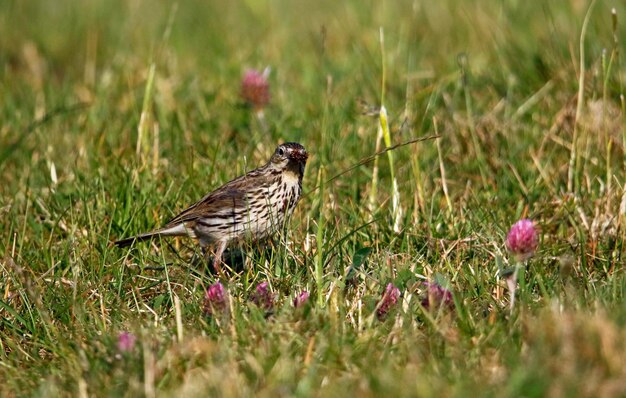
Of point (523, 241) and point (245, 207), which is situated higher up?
point (523, 241)

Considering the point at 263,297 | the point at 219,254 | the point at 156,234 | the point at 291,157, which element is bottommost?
the point at 219,254

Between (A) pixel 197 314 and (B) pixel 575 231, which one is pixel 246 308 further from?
(B) pixel 575 231

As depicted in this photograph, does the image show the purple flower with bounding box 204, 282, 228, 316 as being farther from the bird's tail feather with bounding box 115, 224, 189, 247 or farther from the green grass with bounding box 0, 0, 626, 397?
the bird's tail feather with bounding box 115, 224, 189, 247

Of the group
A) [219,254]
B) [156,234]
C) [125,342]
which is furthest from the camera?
[219,254]

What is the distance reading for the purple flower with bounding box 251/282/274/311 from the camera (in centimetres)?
395

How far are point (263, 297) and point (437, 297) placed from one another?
A: 0.62m

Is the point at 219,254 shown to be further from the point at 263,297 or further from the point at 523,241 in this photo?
the point at 523,241

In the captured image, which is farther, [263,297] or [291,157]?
[291,157]

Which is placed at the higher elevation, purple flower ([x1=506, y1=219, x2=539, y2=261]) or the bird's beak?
purple flower ([x1=506, y1=219, x2=539, y2=261])

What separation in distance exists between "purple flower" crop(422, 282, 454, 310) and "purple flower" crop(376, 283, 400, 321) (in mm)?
98

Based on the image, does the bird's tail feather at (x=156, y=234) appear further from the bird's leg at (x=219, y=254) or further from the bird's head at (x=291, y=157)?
the bird's head at (x=291, y=157)

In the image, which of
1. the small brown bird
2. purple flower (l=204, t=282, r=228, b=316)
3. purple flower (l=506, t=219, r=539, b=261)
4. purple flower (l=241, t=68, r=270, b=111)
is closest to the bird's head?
the small brown bird

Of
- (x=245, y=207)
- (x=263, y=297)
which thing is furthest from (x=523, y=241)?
(x=245, y=207)

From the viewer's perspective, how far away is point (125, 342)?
345 centimetres
